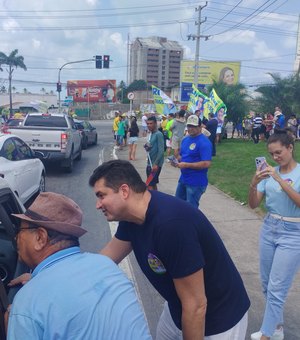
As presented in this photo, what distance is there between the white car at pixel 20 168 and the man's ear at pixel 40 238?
5.53 m

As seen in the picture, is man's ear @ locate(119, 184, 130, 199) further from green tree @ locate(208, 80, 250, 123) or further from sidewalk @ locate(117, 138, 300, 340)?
green tree @ locate(208, 80, 250, 123)

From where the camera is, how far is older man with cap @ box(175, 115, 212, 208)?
6.10 meters

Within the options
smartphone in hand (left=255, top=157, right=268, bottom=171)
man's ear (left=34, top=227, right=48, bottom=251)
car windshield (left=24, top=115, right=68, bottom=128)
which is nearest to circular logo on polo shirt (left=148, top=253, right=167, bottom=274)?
man's ear (left=34, top=227, right=48, bottom=251)

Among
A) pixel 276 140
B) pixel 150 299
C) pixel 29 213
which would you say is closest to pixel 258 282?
pixel 150 299

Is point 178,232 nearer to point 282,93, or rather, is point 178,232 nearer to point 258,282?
point 258,282

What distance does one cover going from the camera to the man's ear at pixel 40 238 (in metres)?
1.77

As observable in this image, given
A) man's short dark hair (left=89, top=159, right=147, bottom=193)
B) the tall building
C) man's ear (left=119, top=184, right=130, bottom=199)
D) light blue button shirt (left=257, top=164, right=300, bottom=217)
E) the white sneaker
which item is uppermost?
the tall building

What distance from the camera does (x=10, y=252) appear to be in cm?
323

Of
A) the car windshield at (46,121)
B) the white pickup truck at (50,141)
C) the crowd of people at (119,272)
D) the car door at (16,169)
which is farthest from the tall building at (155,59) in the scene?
the crowd of people at (119,272)

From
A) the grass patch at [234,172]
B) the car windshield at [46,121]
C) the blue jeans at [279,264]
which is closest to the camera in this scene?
the blue jeans at [279,264]

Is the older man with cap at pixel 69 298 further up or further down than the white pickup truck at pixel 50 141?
further up

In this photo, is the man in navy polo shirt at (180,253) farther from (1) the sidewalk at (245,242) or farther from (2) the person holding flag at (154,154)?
(2) the person holding flag at (154,154)

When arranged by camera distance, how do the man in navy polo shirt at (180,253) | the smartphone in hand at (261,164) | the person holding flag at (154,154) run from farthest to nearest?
the person holding flag at (154,154) → the smartphone in hand at (261,164) → the man in navy polo shirt at (180,253)

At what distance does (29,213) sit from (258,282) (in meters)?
3.92
